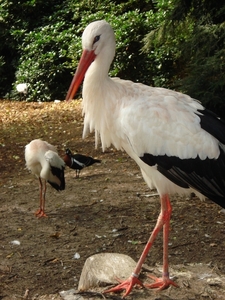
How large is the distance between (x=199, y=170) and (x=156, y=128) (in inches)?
18.5

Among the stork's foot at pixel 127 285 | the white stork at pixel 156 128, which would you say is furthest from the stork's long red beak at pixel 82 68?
the stork's foot at pixel 127 285

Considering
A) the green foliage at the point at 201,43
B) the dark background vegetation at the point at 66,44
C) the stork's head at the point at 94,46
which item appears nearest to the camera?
the stork's head at the point at 94,46

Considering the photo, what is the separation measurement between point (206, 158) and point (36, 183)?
147 inches

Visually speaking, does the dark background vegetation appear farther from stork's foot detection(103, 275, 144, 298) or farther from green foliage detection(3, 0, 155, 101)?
stork's foot detection(103, 275, 144, 298)

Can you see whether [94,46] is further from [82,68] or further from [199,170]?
[199,170]

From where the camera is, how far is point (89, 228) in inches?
230

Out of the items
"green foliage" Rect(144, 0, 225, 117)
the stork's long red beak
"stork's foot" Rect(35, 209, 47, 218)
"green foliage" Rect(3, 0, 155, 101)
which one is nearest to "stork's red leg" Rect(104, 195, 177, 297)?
the stork's long red beak

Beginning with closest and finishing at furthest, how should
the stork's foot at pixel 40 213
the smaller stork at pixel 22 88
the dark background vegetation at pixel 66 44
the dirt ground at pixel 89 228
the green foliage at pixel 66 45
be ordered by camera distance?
the dirt ground at pixel 89 228 < the stork's foot at pixel 40 213 < the dark background vegetation at pixel 66 44 < the green foliage at pixel 66 45 < the smaller stork at pixel 22 88

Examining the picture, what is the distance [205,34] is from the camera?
8.28 metres

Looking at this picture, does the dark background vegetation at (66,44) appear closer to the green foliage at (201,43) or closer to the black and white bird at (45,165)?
the green foliage at (201,43)

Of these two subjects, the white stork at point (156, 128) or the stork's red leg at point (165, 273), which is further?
the stork's red leg at point (165, 273)

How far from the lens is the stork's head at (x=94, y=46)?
4223mm

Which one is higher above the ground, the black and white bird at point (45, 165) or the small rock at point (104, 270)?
the black and white bird at point (45, 165)

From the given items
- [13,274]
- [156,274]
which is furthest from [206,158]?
[13,274]
